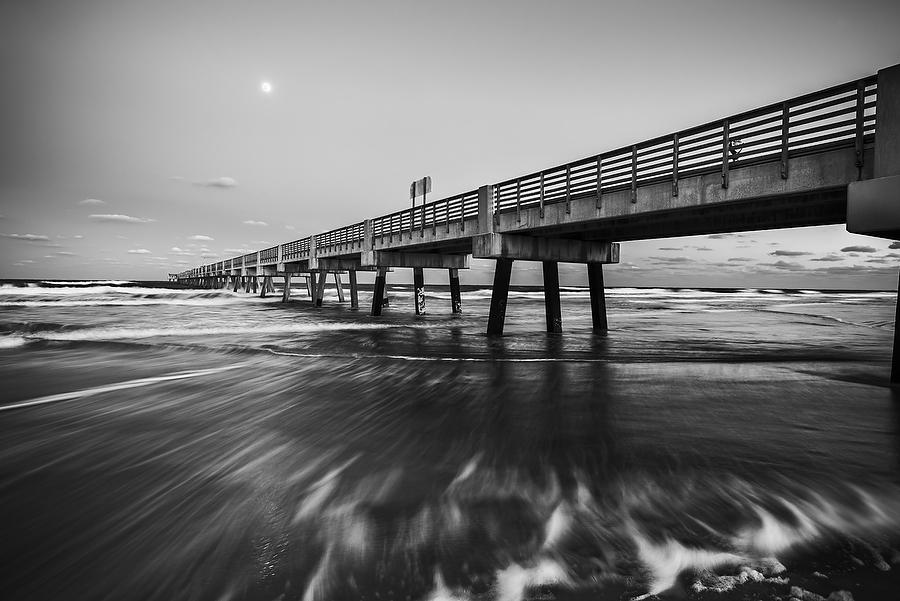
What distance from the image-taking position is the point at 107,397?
7367 mm

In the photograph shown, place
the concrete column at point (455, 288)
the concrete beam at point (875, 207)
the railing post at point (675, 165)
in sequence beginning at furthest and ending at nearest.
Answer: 1. the concrete column at point (455, 288)
2. the railing post at point (675, 165)
3. the concrete beam at point (875, 207)

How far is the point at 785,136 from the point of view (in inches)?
320

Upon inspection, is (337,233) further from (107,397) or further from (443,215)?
(107,397)

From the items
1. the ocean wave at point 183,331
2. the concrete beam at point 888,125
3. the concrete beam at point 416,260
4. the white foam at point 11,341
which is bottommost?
the ocean wave at point 183,331

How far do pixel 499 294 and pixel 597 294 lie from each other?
4295 millimetres

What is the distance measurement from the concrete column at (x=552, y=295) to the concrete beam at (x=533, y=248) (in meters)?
0.59

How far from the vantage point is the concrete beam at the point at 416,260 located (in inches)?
966

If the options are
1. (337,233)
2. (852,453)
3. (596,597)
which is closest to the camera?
(596,597)

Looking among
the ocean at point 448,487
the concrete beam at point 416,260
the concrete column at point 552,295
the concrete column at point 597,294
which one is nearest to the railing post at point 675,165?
the ocean at point 448,487

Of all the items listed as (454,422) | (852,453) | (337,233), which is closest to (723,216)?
(852,453)

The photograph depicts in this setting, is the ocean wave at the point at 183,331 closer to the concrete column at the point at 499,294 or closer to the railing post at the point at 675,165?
the concrete column at the point at 499,294

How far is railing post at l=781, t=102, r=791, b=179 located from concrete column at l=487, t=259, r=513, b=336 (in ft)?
28.6

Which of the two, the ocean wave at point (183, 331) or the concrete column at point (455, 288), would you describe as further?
the concrete column at point (455, 288)

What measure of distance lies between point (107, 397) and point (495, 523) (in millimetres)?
7263
